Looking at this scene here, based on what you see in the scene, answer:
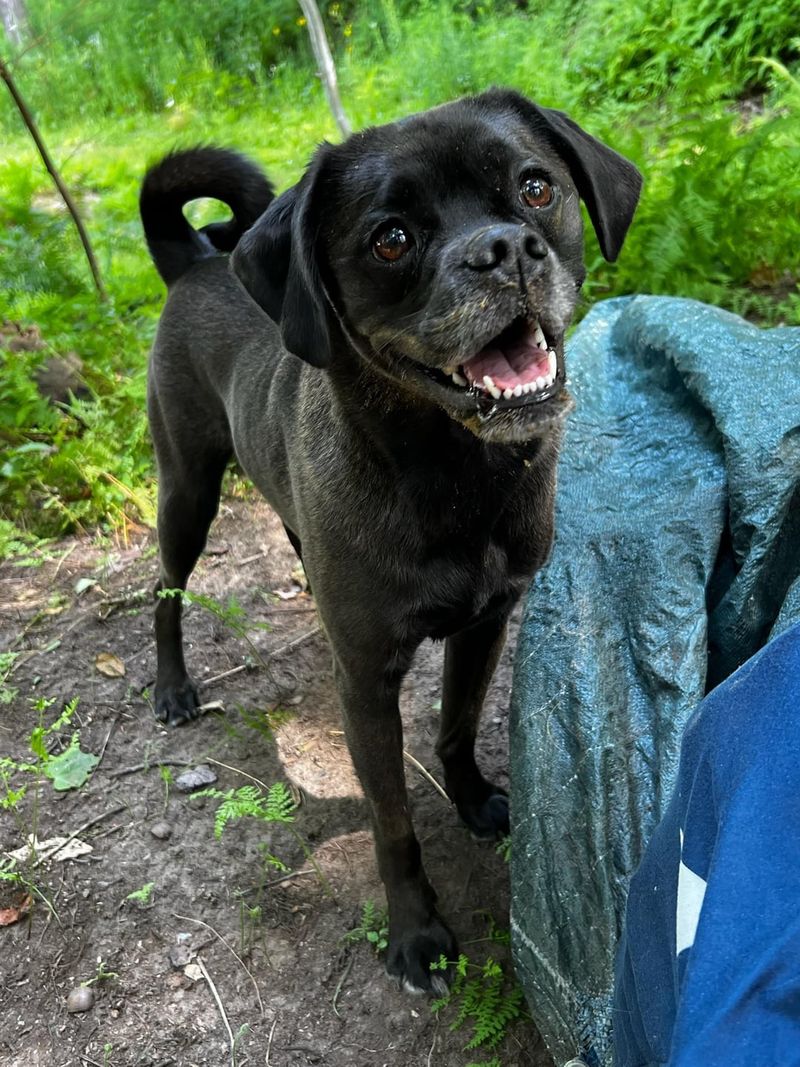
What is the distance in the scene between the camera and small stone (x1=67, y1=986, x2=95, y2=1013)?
2.66 m

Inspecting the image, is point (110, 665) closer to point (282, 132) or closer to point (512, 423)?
point (512, 423)

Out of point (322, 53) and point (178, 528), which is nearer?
point (178, 528)

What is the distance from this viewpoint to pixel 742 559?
2.57 meters

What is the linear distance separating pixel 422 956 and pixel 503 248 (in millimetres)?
1827

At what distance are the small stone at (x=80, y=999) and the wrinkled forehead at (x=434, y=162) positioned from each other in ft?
7.13

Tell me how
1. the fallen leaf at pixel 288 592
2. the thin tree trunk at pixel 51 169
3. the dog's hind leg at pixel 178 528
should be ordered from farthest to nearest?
the thin tree trunk at pixel 51 169
the fallen leaf at pixel 288 592
the dog's hind leg at pixel 178 528

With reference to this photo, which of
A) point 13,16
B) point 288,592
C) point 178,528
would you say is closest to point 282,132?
point 13,16

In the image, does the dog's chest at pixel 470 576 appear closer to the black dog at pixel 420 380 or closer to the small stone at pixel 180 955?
the black dog at pixel 420 380

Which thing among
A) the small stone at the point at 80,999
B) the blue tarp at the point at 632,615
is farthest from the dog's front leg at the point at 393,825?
the small stone at the point at 80,999

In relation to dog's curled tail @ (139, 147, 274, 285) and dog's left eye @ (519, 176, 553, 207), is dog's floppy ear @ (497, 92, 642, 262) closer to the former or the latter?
dog's left eye @ (519, 176, 553, 207)

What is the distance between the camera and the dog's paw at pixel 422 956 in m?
2.60

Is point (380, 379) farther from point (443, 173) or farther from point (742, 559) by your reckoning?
point (742, 559)

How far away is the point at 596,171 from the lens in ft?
7.65

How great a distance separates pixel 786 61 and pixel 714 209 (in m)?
3.28
